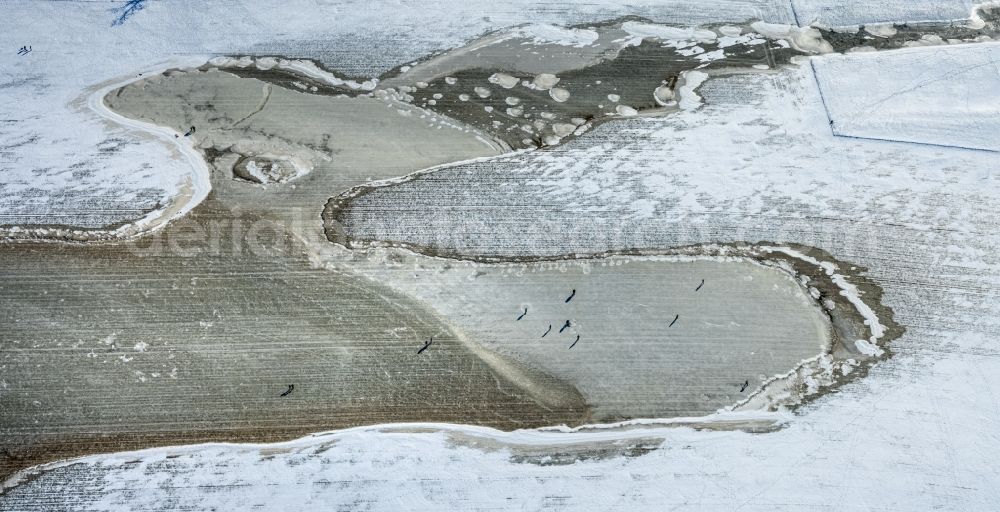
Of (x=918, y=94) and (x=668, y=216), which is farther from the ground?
(x=918, y=94)

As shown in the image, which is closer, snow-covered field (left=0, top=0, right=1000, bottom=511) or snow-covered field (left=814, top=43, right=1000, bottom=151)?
snow-covered field (left=0, top=0, right=1000, bottom=511)

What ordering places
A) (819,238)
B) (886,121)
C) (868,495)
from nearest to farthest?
(868,495)
(819,238)
(886,121)

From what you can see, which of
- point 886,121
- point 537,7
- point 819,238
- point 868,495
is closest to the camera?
point 868,495

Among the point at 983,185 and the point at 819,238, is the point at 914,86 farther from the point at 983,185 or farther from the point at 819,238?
the point at 819,238

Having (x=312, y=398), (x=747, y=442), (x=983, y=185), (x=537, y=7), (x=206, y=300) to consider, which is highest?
(x=537, y=7)

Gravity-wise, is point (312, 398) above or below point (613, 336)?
below

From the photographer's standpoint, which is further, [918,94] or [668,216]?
[918,94]

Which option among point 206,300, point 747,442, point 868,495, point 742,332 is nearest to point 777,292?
point 742,332

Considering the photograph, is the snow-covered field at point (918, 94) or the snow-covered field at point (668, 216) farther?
the snow-covered field at point (918, 94)
